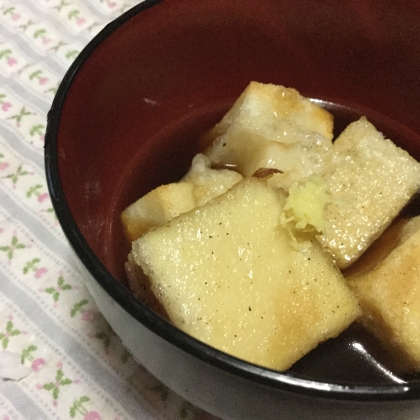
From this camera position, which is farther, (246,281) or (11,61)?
(11,61)

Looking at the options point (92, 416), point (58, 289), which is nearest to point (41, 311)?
point (58, 289)

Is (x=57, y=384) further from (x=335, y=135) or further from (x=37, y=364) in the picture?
(x=335, y=135)

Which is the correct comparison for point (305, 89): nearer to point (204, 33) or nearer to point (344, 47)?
point (344, 47)

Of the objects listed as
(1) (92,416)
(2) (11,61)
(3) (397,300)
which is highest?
(2) (11,61)

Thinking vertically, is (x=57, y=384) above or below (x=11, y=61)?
below

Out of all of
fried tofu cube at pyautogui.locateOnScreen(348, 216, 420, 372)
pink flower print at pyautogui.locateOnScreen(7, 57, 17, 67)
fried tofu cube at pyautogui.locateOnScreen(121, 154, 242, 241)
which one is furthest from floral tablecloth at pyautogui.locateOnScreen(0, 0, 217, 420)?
fried tofu cube at pyautogui.locateOnScreen(348, 216, 420, 372)
